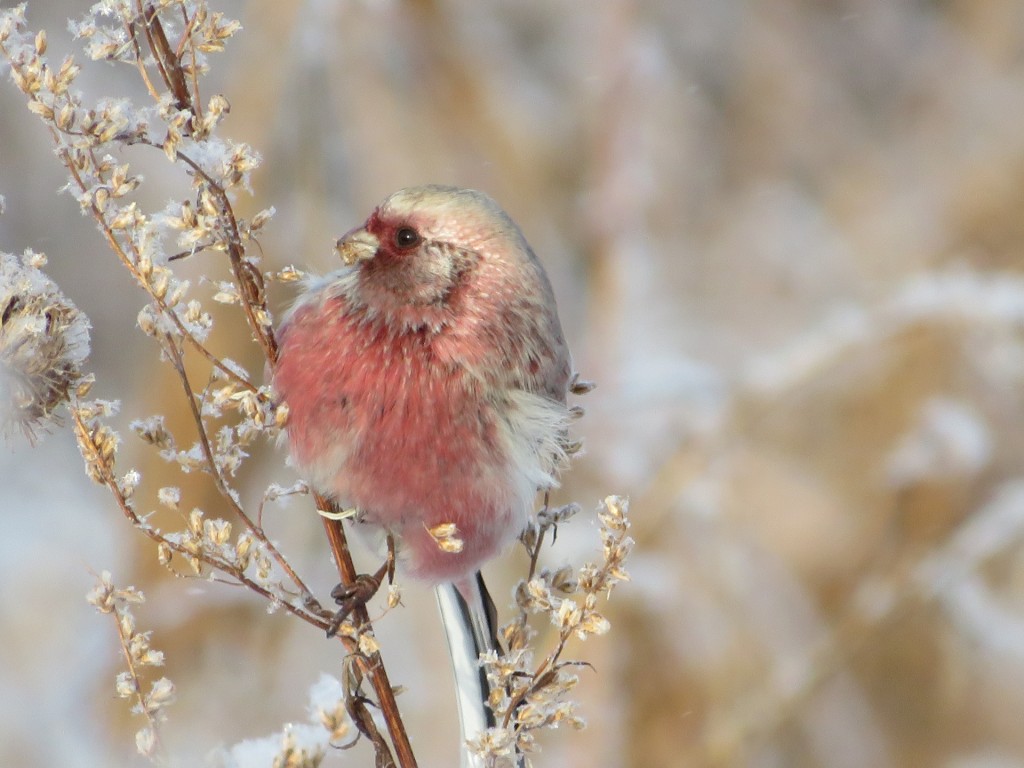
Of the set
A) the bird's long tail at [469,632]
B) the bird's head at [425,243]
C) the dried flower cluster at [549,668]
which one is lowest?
the dried flower cluster at [549,668]

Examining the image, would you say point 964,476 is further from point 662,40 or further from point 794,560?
point 662,40

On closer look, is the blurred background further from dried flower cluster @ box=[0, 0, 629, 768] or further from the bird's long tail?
dried flower cluster @ box=[0, 0, 629, 768]

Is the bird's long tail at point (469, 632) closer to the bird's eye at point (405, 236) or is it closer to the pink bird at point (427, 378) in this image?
the pink bird at point (427, 378)

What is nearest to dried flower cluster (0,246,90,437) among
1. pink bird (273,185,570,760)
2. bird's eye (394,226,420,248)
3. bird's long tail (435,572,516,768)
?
pink bird (273,185,570,760)

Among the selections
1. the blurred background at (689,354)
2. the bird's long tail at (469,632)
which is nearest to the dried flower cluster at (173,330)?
the bird's long tail at (469,632)

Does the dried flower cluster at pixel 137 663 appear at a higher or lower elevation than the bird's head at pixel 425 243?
lower
